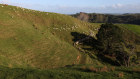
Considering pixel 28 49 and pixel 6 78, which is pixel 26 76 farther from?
pixel 28 49

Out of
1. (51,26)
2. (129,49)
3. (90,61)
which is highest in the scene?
(51,26)

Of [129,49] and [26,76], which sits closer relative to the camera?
[26,76]

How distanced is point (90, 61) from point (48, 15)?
3305 centimetres

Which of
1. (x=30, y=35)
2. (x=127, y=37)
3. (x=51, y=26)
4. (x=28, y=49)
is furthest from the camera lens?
(x=127, y=37)

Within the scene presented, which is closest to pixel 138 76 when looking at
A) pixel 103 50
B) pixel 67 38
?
pixel 103 50

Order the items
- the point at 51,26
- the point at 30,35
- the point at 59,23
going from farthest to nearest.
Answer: the point at 59,23 < the point at 51,26 < the point at 30,35

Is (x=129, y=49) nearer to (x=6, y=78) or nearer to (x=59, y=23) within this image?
(x=59, y=23)

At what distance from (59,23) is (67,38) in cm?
1121

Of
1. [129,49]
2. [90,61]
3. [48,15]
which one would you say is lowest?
[90,61]

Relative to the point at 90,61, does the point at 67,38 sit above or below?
above

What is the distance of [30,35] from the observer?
→ 3469 centimetres

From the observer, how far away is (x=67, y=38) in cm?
5106

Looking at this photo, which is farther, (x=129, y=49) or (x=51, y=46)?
(x=129, y=49)

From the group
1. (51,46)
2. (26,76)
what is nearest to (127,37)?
(51,46)
